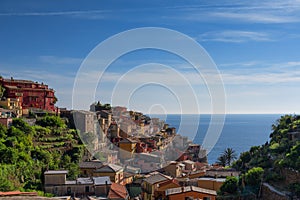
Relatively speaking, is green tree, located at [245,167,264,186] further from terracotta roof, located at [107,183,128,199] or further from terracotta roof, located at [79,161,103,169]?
terracotta roof, located at [79,161,103,169]

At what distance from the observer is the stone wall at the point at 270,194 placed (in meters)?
23.0

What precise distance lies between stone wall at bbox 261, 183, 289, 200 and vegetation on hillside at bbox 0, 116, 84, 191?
48.3 feet

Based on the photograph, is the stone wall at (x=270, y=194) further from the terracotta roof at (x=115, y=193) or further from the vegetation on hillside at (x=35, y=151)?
the vegetation on hillside at (x=35, y=151)

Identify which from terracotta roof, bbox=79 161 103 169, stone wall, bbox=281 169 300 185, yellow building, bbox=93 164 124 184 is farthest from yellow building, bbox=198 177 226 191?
terracotta roof, bbox=79 161 103 169

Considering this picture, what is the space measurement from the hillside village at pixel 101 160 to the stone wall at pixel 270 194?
2 cm

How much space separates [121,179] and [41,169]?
8033mm

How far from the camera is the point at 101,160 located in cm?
3841

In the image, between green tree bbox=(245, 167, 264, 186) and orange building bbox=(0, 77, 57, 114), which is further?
orange building bbox=(0, 77, 57, 114)

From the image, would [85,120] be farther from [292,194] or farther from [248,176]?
[292,194]

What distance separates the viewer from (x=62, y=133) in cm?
3778

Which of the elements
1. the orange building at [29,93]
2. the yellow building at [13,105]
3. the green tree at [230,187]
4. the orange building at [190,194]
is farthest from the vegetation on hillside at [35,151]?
the green tree at [230,187]

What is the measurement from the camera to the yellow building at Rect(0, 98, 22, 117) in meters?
37.0

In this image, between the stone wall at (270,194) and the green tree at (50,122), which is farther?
the green tree at (50,122)

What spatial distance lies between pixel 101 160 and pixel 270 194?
1893cm
